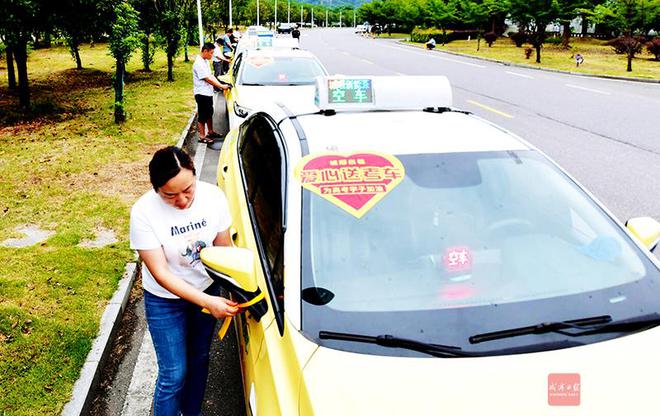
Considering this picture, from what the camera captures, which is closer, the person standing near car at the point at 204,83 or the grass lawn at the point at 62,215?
the grass lawn at the point at 62,215

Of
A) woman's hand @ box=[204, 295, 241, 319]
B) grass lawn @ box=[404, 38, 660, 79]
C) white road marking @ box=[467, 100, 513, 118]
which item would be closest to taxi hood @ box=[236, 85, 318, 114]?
white road marking @ box=[467, 100, 513, 118]

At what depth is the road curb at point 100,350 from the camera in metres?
3.32

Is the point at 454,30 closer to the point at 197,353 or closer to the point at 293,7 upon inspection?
the point at 197,353

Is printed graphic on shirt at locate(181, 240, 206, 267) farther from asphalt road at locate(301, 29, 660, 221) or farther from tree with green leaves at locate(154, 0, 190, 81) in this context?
tree with green leaves at locate(154, 0, 190, 81)

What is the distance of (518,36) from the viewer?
3919 centimetres

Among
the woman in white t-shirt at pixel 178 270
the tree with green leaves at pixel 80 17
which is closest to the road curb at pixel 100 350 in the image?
the woman in white t-shirt at pixel 178 270

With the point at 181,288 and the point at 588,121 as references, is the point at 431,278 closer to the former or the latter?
the point at 181,288

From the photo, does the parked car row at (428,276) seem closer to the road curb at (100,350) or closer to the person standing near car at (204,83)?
the road curb at (100,350)

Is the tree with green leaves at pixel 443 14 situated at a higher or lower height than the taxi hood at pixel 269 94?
higher

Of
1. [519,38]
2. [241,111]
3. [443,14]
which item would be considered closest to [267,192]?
[241,111]

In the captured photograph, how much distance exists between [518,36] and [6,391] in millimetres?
40603

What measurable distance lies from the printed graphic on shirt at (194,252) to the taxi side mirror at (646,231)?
214 centimetres

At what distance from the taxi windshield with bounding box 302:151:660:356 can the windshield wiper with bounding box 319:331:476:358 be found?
0.14 ft

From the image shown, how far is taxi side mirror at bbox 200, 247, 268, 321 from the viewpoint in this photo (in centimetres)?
245
